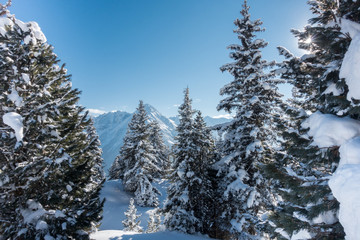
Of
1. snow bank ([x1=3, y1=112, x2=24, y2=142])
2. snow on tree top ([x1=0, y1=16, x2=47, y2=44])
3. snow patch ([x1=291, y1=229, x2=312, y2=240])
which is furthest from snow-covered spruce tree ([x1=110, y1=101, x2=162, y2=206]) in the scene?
snow patch ([x1=291, y1=229, x2=312, y2=240])

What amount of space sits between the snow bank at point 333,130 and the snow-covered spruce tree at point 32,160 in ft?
21.8

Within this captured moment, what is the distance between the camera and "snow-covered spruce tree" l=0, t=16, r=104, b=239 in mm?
5301

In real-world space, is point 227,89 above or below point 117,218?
above

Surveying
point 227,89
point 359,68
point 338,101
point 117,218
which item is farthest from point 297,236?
point 117,218

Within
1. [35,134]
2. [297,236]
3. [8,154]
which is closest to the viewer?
[297,236]

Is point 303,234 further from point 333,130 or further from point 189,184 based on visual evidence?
point 189,184

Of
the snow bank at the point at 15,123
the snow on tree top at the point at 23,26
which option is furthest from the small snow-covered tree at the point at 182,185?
the snow on tree top at the point at 23,26

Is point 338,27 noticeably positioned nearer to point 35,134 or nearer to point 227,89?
point 227,89

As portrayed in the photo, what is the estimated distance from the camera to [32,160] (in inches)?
238

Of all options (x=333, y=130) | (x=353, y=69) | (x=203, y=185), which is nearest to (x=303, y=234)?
(x=333, y=130)

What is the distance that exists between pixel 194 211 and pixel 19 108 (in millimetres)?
11659

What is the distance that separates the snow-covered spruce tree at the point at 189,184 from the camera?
463 inches

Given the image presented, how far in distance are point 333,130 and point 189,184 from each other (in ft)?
34.3

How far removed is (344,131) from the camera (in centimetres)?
317
